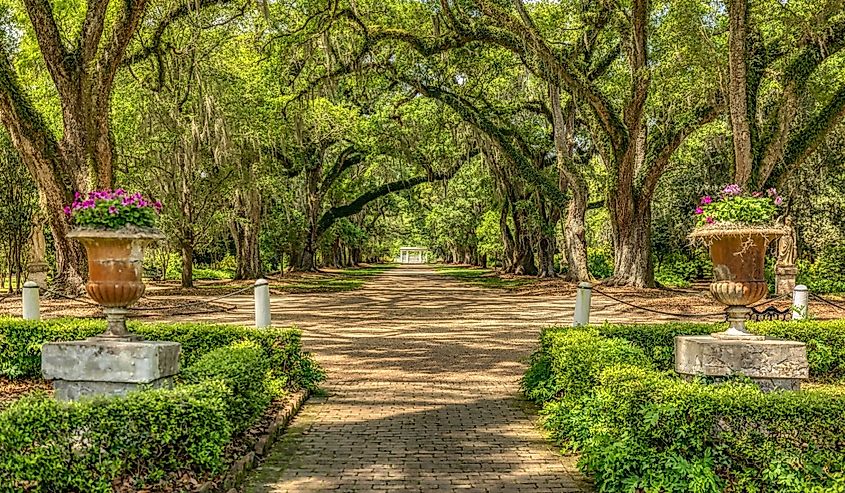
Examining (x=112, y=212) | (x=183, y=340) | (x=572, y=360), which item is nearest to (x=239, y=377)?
(x=112, y=212)

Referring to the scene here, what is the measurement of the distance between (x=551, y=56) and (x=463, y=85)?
7.25 meters

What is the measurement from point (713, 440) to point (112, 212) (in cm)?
508

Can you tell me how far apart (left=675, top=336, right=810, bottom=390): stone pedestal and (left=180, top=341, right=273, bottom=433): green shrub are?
392 cm

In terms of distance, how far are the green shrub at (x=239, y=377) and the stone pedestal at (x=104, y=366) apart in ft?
1.07

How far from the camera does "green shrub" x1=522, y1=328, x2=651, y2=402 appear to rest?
279 inches

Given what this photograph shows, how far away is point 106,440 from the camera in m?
4.90

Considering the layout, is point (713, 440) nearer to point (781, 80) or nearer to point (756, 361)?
point (756, 361)

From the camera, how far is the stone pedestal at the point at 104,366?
6.22 meters

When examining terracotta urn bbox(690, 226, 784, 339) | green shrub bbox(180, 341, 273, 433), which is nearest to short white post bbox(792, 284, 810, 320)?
terracotta urn bbox(690, 226, 784, 339)

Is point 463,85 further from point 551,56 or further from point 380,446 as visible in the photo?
point 380,446

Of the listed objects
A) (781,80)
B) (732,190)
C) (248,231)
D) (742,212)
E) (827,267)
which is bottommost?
(827,267)

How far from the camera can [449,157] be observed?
35969 millimetres

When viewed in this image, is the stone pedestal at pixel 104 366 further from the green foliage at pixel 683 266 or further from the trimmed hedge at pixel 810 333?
the green foliage at pixel 683 266

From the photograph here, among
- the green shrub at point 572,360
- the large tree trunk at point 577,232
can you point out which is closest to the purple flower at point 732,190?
the green shrub at point 572,360
